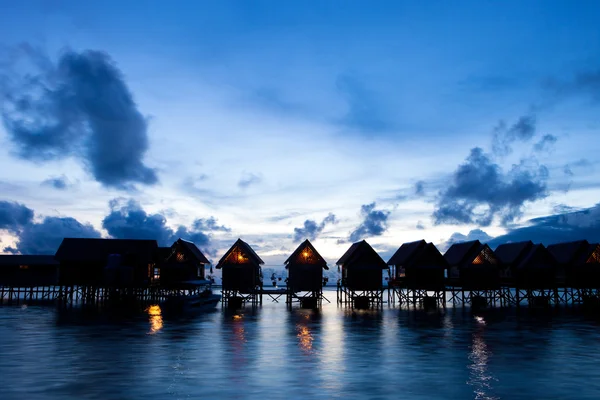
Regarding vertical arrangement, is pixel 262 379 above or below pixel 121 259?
A: below

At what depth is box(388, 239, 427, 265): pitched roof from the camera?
7556 cm

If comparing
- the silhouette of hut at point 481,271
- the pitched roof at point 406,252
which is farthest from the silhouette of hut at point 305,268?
the silhouette of hut at point 481,271

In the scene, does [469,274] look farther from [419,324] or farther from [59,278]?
[59,278]

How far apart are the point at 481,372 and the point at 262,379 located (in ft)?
30.7

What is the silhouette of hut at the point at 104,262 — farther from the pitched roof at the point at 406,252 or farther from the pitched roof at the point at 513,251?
the pitched roof at the point at 513,251

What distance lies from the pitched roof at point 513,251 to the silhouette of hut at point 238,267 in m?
35.7

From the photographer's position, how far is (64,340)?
34.2 metres

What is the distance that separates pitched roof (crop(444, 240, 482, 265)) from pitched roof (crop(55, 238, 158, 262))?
45807mm

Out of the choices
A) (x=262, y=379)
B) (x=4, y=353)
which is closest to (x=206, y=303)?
(x=4, y=353)

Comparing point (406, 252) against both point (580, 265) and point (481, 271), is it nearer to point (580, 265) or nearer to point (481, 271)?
point (481, 271)

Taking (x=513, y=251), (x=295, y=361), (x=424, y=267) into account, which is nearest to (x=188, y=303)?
(x=424, y=267)

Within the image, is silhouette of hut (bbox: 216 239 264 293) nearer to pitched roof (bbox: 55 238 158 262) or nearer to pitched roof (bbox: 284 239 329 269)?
pitched roof (bbox: 284 239 329 269)

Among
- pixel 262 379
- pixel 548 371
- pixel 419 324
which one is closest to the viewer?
pixel 262 379

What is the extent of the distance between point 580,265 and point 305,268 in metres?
38.4
